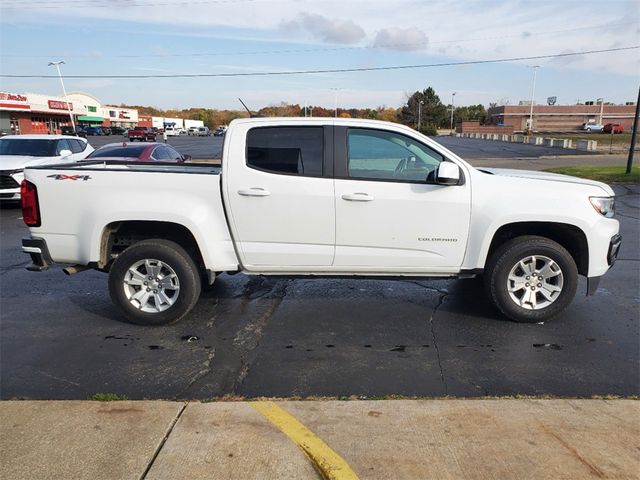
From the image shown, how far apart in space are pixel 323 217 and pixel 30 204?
2819 mm

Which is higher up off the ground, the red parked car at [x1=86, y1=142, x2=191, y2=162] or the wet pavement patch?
the red parked car at [x1=86, y1=142, x2=191, y2=162]

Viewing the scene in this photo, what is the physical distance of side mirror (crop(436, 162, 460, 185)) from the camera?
4.75 metres

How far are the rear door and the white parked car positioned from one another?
9149 mm

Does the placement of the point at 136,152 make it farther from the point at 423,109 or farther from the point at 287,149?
the point at 423,109

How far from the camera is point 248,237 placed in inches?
199

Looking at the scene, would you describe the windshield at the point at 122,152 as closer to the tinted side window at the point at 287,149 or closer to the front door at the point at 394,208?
the tinted side window at the point at 287,149

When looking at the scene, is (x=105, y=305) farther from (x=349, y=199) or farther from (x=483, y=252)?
(x=483, y=252)

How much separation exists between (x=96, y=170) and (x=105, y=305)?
1631mm

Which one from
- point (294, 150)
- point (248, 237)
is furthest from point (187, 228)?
point (294, 150)

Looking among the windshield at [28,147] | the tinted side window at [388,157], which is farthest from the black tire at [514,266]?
the windshield at [28,147]

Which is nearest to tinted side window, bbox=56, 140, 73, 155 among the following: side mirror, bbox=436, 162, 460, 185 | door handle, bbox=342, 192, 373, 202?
door handle, bbox=342, 192, 373, 202

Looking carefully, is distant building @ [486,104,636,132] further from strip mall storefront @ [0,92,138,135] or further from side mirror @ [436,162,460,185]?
side mirror @ [436,162,460,185]

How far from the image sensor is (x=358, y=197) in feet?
16.1

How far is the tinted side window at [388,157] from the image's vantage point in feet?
16.5
